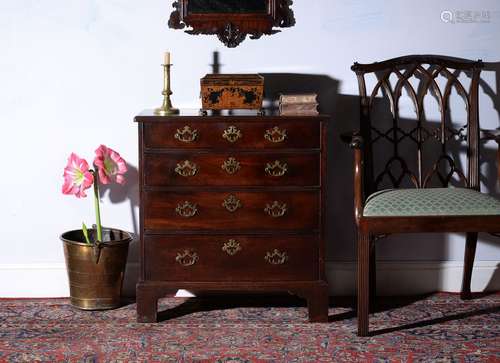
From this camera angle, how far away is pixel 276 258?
12.2ft

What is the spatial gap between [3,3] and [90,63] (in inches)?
20.8

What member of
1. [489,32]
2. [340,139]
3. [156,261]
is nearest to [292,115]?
[340,139]

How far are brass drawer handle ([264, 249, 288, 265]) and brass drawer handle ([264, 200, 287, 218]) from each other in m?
0.18

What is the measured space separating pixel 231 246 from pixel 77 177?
2.90ft

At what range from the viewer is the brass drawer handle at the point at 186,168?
363 cm

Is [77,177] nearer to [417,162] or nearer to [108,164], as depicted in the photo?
[108,164]

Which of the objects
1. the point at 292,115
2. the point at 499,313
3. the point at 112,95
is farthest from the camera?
the point at 112,95

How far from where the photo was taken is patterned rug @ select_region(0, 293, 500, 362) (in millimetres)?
3309

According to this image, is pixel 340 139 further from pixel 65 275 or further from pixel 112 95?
pixel 65 275

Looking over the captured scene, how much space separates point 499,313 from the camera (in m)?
3.87

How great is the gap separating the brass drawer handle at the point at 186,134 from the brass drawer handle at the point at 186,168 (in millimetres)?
106

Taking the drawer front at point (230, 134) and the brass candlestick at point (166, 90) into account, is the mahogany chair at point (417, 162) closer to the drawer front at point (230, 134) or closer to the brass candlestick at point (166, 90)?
the drawer front at point (230, 134)

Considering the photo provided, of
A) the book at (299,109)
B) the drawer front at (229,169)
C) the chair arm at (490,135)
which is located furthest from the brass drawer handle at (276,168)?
the chair arm at (490,135)

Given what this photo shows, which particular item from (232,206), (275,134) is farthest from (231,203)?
(275,134)
